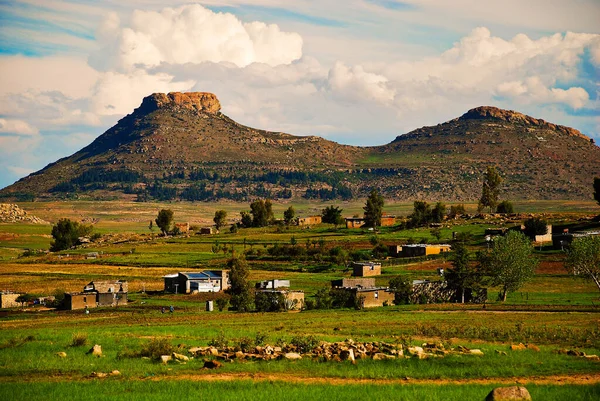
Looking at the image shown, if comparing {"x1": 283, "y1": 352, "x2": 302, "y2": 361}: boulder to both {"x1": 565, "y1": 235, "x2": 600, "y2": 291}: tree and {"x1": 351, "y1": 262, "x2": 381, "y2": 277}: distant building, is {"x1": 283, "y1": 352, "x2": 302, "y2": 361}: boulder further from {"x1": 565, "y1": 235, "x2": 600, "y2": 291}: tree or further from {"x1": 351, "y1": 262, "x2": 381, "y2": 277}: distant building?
{"x1": 351, "y1": 262, "x2": 381, "y2": 277}: distant building

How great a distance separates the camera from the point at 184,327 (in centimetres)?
4984

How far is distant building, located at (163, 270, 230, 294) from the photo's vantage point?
3442 inches

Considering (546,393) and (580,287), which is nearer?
(546,393)

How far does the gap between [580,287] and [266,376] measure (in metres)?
59.5

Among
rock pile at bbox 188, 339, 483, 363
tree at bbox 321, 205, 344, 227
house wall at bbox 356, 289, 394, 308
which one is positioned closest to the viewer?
rock pile at bbox 188, 339, 483, 363

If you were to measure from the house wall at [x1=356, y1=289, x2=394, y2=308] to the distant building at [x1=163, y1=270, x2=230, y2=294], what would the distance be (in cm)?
2332

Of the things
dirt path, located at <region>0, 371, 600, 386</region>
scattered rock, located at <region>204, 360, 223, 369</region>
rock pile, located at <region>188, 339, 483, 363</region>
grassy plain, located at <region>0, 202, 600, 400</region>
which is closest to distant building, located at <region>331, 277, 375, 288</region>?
grassy plain, located at <region>0, 202, 600, 400</region>

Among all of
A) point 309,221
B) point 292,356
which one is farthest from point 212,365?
point 309,221

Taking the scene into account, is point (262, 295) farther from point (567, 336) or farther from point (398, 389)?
point (398, 389)

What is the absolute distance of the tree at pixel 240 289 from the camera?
69562 millimetres

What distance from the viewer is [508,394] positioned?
25.0 meters

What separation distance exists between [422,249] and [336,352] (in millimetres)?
81204


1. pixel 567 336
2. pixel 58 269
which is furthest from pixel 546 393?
pixel 58 269

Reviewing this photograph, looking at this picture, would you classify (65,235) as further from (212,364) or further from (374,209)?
(212,364)
